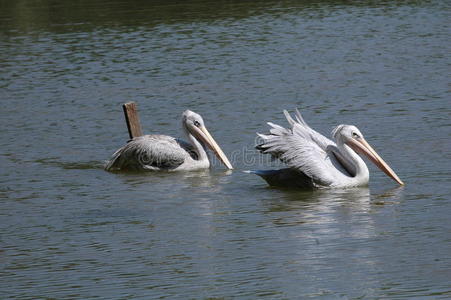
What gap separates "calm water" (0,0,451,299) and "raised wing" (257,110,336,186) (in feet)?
0.60

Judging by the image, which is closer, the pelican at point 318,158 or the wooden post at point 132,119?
the pelican at point 318,158

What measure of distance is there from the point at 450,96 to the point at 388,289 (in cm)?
674

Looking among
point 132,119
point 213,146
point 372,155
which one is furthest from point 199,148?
point 372,155

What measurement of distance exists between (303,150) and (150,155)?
1.76 m

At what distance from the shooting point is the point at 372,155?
910 centimetres

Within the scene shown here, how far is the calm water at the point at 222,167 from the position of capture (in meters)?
6.68

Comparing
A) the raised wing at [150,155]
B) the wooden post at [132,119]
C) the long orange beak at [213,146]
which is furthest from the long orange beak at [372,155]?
the wooden post at [132,119]

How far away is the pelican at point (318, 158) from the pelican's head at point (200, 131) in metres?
0.98

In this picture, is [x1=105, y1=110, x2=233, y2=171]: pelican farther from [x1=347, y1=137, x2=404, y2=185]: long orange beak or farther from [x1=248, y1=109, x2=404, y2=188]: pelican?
[x1=347, y1=137, x2=404, y2=185]: long orange beak

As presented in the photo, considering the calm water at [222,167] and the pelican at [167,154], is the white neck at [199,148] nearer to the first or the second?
the pelican at [167,154]

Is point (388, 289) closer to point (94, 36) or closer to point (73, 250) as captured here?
point (73, 250)

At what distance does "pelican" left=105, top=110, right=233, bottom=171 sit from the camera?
1007 centimetres

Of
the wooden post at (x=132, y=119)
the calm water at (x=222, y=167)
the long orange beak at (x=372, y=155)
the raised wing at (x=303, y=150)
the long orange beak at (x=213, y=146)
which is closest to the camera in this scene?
the calm water at (x=222, y=167)

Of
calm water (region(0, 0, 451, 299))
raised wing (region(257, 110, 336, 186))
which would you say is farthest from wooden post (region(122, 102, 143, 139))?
raised wing (region(257, 110, 336, 186))
